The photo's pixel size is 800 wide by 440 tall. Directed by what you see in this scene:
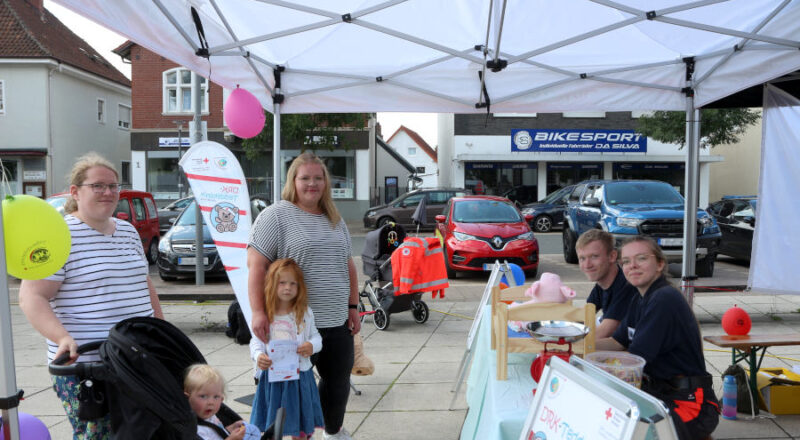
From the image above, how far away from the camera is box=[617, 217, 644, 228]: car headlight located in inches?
424

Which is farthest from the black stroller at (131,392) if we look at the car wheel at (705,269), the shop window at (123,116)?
the shop window at (123,116)

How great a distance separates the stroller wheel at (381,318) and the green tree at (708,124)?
15.9 meters

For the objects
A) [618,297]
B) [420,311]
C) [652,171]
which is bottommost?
[420,311]

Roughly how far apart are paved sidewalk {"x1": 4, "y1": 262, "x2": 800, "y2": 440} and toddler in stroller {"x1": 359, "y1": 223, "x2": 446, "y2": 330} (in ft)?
0.92

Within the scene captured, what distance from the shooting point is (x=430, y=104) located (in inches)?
248

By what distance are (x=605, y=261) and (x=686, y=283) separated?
3.09m

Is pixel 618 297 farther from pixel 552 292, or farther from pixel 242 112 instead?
pixel 242 112

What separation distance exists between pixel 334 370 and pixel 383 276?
13.4 feet

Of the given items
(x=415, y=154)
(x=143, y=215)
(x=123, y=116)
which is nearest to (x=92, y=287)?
(x=143, y=215)

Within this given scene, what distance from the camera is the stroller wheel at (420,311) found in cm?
809

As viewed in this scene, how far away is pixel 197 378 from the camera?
2.53m

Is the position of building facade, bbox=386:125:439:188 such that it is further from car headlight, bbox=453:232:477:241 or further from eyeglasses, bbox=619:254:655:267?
eyeglasses, bbox=619:254:655:267

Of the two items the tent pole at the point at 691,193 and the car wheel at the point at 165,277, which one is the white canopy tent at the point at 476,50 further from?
the car wheel at the point at 165,277

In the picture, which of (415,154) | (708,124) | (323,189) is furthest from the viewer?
(415,154)
